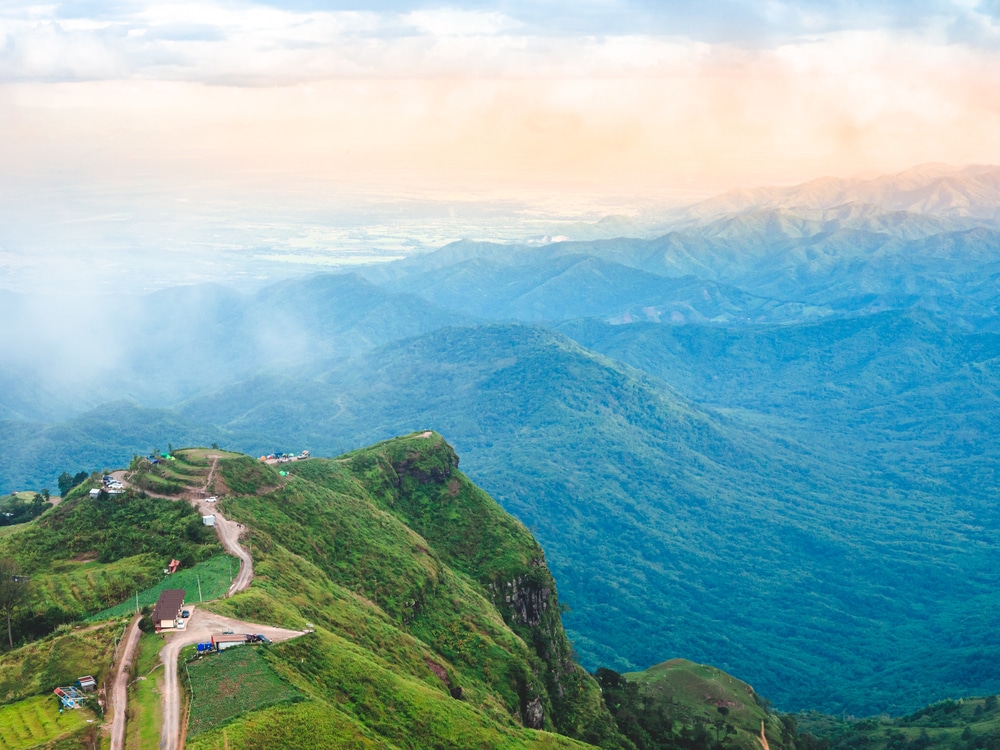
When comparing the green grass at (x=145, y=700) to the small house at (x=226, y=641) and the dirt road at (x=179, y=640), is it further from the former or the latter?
the small house at (x=226, y=641)

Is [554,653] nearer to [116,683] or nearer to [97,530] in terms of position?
[97,530]

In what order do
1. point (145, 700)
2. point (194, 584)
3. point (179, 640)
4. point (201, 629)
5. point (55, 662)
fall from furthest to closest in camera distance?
point (194, 584) → point (201, 629) → point (179, 640) → point (55, 662) → point (145, 700)

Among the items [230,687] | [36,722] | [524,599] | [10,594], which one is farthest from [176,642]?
[524,599]

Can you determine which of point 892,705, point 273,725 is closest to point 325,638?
point 273,725

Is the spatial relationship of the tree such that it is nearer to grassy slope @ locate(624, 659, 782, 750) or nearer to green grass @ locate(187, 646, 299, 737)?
green grass @ locate(187, 646, 299, 737)

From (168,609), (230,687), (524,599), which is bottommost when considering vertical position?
(524,599)

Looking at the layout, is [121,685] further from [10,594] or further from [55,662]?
[10,594]

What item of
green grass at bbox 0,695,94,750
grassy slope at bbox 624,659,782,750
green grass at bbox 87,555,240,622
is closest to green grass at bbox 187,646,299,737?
green grass at bbox 0,695,94,750
